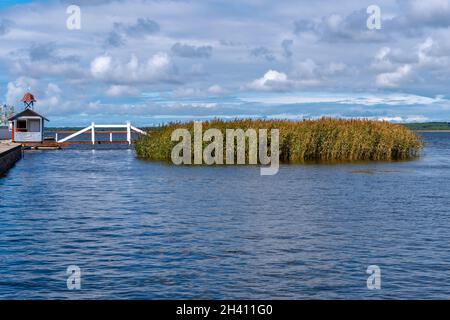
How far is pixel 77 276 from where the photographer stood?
53.0 ft

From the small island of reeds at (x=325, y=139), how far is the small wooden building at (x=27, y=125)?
22581 mm

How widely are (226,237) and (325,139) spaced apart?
35.4 meters

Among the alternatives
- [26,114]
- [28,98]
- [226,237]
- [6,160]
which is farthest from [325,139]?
[28,98]

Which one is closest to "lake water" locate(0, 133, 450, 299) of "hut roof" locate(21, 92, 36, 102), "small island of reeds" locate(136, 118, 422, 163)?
"small island of reeds" locate(136, 118, 422, 163)

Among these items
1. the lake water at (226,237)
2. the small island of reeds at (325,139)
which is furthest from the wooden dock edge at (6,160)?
the small island of reeds at (325,139)

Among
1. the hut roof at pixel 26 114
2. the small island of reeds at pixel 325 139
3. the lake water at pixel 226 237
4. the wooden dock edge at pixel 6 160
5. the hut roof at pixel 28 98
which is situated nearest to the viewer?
the lake water at pixel 226 237

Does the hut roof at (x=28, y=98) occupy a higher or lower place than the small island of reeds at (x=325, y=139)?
higher

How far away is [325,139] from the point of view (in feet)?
184

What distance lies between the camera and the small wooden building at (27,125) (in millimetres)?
76625

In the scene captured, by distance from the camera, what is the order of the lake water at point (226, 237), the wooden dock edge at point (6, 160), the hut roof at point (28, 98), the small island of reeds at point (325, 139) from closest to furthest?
the lake water at point (226, 237), the wooden dock edge at point (6, 160), the small island of reeds at point (325, 139), the hut roof at point (28, 98)

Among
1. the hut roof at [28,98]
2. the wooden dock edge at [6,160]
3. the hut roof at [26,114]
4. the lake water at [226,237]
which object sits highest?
the hut roof at [28,98]

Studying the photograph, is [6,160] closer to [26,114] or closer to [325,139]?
[325,139]

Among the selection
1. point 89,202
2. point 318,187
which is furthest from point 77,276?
point 318,187

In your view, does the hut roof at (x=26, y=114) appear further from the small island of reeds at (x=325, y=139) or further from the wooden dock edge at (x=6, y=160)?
the small island of reeds at (x=325, y=139)
